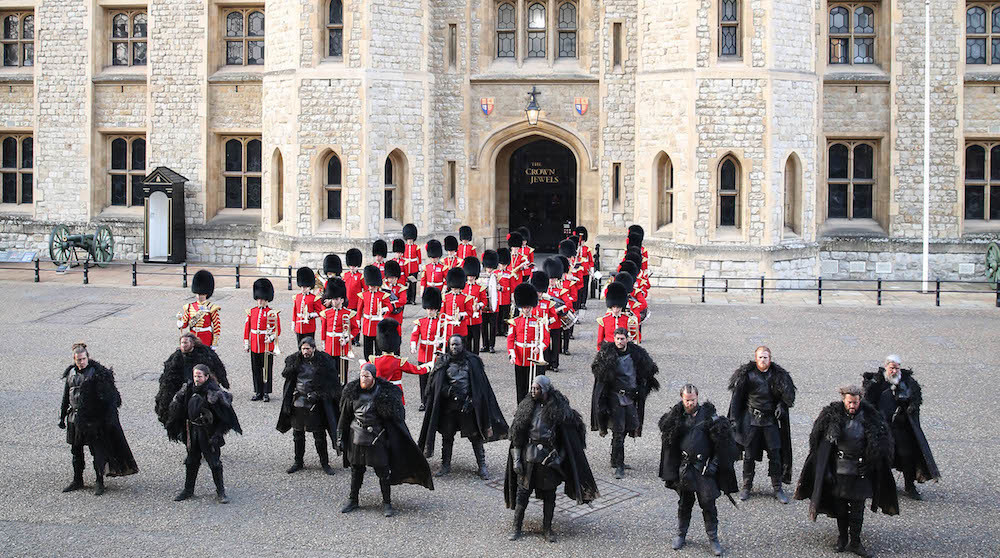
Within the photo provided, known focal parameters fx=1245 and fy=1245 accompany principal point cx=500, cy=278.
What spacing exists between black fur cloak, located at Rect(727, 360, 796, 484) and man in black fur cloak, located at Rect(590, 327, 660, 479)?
98 centimetres

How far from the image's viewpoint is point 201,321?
14180mm

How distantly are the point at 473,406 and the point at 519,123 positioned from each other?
49.3 feet

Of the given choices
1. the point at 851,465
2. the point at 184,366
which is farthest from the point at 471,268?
the point at 851,465

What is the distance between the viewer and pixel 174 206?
2625 centimetres

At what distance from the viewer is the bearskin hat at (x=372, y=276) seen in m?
15.4

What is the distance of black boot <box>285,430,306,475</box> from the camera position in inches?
442

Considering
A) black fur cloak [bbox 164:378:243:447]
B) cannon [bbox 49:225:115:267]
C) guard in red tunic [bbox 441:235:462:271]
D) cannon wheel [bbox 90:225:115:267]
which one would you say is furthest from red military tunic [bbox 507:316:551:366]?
cannon wheel [bbox 90:225:115:267]

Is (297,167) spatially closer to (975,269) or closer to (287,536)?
(975,269)

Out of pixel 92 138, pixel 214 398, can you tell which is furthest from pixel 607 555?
pixel 92 138

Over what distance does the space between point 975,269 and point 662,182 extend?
21.5ft

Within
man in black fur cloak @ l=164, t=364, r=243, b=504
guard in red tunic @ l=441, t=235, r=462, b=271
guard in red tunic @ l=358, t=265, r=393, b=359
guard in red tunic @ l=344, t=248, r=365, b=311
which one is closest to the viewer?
man in black fur cloak @ l=164, t=364, r=243, b=504

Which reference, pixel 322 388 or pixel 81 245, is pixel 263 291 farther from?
pixel 81 245

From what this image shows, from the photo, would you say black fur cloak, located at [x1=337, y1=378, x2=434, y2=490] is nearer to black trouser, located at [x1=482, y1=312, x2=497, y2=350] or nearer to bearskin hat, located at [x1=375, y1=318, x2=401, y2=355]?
bearskin hat, located at [x1=375, y1=318, x2=401, y2=355]

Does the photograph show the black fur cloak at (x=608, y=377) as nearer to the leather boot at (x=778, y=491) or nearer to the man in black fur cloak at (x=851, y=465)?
the leather boot at (x=778, y=491)
